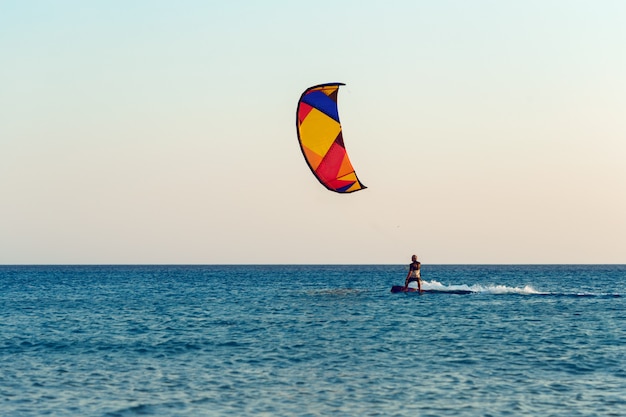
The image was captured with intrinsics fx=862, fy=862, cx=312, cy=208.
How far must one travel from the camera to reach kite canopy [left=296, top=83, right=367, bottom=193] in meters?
34.2

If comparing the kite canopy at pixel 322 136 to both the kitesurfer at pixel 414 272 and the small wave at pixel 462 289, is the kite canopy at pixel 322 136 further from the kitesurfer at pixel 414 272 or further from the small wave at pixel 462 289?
the small wave at pixel 462 289

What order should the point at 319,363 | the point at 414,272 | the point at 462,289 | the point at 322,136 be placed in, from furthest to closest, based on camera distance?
the point at 462,289
the point at 414,272
the point at 322,136
the point at 319,363

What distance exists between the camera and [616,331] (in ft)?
103

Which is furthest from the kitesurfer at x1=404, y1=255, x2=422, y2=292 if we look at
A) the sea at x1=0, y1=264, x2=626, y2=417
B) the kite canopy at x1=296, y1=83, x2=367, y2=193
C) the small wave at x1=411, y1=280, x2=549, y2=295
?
the kite canopy at x1=296, y1=83, x2=367, y2=193

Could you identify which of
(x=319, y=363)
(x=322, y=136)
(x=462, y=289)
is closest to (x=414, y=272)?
(x=462, y=289)

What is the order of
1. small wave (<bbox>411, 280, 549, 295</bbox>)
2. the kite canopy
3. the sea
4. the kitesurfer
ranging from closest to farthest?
the sea, the kite canopy, the kitesurfer, small wave (<bbox>411, 280, 549, 295</bbox>)

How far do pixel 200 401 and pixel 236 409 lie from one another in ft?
3.71

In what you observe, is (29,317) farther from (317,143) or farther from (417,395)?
(417,395)

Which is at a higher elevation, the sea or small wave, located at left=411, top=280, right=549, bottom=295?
small wave, located at left=411, top=280, right=549, bottom=295

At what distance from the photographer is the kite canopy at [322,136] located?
34.2 metres

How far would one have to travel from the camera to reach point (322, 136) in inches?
1352

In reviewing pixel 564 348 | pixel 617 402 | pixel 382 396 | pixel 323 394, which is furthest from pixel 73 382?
pixel 564 348

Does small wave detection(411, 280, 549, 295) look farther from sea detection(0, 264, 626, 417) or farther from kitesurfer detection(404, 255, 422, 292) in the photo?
sea detection(0, 264, 626, 417)

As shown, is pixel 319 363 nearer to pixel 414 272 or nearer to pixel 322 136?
pixel 322 136
